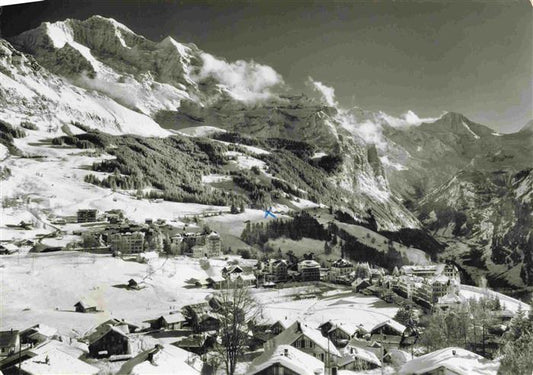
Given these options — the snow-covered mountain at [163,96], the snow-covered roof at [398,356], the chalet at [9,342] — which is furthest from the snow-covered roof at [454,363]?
the chalet at [9,342]

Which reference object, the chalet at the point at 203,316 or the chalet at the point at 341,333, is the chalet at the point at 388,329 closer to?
the chalet at the point at 341,333

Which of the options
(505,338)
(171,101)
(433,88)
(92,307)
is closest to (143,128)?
(171,101)

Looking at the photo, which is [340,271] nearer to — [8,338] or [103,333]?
[103,333]

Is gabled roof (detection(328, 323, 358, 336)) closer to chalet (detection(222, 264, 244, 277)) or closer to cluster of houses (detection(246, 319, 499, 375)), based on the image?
cluster of houses (detection(246, 319, 499, 375))

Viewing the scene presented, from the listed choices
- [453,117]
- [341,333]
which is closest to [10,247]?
[341,333]

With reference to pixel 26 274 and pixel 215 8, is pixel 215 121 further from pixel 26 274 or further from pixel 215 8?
pixel 26 274
